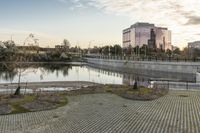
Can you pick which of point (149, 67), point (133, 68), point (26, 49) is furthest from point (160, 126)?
point (133, 68)

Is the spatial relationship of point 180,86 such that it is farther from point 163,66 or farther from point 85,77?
point 163,66

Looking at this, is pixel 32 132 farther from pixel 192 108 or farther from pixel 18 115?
pixel 192 108

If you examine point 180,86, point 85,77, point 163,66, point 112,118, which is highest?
point 163,66

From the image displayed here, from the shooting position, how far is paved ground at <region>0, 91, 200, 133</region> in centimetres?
1334

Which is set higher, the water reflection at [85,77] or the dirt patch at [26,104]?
the dirt patch at [26,104]

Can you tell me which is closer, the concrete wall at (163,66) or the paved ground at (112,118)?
the paved ground at (112,118)

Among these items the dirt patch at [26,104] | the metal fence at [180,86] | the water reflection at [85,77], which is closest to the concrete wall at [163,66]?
the water reflection at [85,77]

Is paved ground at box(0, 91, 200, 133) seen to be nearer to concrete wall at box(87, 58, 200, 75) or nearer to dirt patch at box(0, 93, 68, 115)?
dirt patch at box(0, 93, 68, 115)

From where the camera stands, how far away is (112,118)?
15.6m

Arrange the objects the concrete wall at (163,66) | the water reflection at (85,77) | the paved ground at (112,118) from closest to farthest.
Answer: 1. the paved ground at (112,118)
2. the water reflection at (85,77)
3. the concrete wall at (163,66)

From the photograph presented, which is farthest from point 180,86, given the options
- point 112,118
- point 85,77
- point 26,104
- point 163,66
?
point 163,66

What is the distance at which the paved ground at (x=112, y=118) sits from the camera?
43.8 ft

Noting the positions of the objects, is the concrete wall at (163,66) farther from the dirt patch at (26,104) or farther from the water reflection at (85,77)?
the dirt patch at (26,104)

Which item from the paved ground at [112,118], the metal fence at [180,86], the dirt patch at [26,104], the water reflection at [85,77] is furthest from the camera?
the water reflection at [85,77]
